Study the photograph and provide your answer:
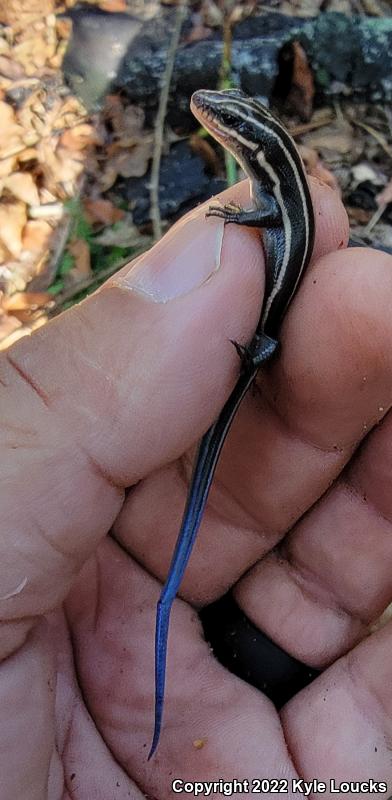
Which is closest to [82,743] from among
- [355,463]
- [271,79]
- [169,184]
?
[355,463]

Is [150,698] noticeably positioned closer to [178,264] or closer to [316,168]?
[178,264]

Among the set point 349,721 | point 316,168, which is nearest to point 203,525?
point 349,721

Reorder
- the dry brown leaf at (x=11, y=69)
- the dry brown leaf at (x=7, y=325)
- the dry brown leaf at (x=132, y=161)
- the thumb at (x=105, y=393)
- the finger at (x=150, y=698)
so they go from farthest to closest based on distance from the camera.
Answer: the dry brown leaf at (x=11, y=69)
the dry brown leaf at (x=132, y=161)
the dry brown leaf at (x=7, y=325)
the finger at (x=150, y=698)
the thumb at (x=105, y=393)

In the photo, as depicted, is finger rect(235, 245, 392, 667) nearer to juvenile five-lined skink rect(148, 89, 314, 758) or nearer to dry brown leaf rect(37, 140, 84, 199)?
juvenile five-lined skink rect(148, 89, 314, 758)

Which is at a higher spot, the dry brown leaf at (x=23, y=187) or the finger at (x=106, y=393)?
the finger at (x=106, y=393)

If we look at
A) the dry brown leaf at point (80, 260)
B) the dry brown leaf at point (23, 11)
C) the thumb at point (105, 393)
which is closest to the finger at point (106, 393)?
the thumb at point (105, 393)

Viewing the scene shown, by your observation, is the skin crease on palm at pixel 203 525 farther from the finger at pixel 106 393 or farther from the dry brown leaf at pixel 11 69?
the dry brown leaf at pixel 11 69

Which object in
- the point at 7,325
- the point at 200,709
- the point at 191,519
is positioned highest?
the point at 191,519
